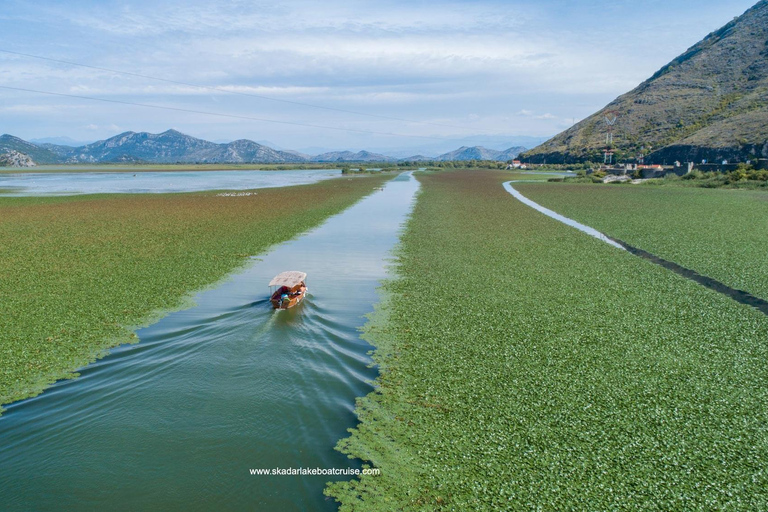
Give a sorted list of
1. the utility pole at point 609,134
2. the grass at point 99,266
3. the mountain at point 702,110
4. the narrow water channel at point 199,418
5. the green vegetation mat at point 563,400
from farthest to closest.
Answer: the utility pole at point 609,134 → the mountain at point 702,110 → the grass at point 99,266 → the narrow water channel at point 199,418 → the green vegetation mat at point 563,400

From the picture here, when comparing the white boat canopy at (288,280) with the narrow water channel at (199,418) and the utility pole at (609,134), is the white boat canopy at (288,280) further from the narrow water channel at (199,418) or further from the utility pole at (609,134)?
the utility pole at (609,134)

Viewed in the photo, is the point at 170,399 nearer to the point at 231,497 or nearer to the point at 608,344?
the point at 231,497

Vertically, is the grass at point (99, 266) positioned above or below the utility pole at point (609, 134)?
below

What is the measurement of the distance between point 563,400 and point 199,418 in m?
8.04

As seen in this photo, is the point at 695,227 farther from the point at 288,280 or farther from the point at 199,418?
the point at 199,418

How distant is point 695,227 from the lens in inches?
1300

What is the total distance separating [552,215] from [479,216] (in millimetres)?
7752

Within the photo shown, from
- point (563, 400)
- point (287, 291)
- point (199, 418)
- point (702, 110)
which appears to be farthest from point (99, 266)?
→ point (702, 110)

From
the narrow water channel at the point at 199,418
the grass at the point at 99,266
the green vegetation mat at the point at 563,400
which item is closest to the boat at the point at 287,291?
the narrow water channel at the point at 199,418

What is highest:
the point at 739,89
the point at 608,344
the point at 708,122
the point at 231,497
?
the point at 739,89

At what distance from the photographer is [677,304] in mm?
16641

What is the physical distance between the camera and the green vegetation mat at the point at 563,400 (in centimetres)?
777

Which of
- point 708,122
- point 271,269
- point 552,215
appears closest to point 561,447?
point 271,269

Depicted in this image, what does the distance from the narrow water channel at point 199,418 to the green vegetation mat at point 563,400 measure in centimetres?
98
